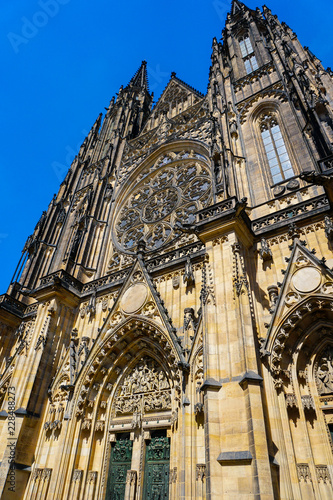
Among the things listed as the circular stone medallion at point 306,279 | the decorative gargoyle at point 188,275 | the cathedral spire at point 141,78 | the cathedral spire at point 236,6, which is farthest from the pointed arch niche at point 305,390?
the cathedral spire at point 141,78

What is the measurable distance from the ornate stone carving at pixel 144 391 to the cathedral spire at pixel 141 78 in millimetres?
23681

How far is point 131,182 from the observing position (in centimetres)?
1686

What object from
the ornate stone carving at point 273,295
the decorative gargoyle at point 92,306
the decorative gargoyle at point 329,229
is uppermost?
the decorative gargoyle at point 92,306

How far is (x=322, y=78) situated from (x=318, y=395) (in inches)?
410

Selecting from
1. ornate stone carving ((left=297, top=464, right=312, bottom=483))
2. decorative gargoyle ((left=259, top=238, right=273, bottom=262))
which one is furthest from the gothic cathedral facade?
decorative gargoyle ((left=259, top=238, right=273, bottom=262))

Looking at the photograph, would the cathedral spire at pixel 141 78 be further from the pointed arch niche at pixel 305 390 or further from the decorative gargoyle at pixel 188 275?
the pointed arch niche at pixel 305 390

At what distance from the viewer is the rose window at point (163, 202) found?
13188 millimetres

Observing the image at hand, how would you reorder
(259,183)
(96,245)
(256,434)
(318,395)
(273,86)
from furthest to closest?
(96,245)
(273,86)
(259,183)
(318,395)
(256,434)

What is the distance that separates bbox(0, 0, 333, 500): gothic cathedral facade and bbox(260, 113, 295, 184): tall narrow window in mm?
68

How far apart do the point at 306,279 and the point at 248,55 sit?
13.4 meters

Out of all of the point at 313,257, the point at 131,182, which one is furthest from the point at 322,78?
the point at 131,182

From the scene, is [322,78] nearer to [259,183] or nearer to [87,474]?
[259,183]

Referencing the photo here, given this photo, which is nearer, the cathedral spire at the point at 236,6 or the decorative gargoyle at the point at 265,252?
the decorative gargoyle at the point at 265,252

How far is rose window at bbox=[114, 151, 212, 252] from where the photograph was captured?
1319cm
